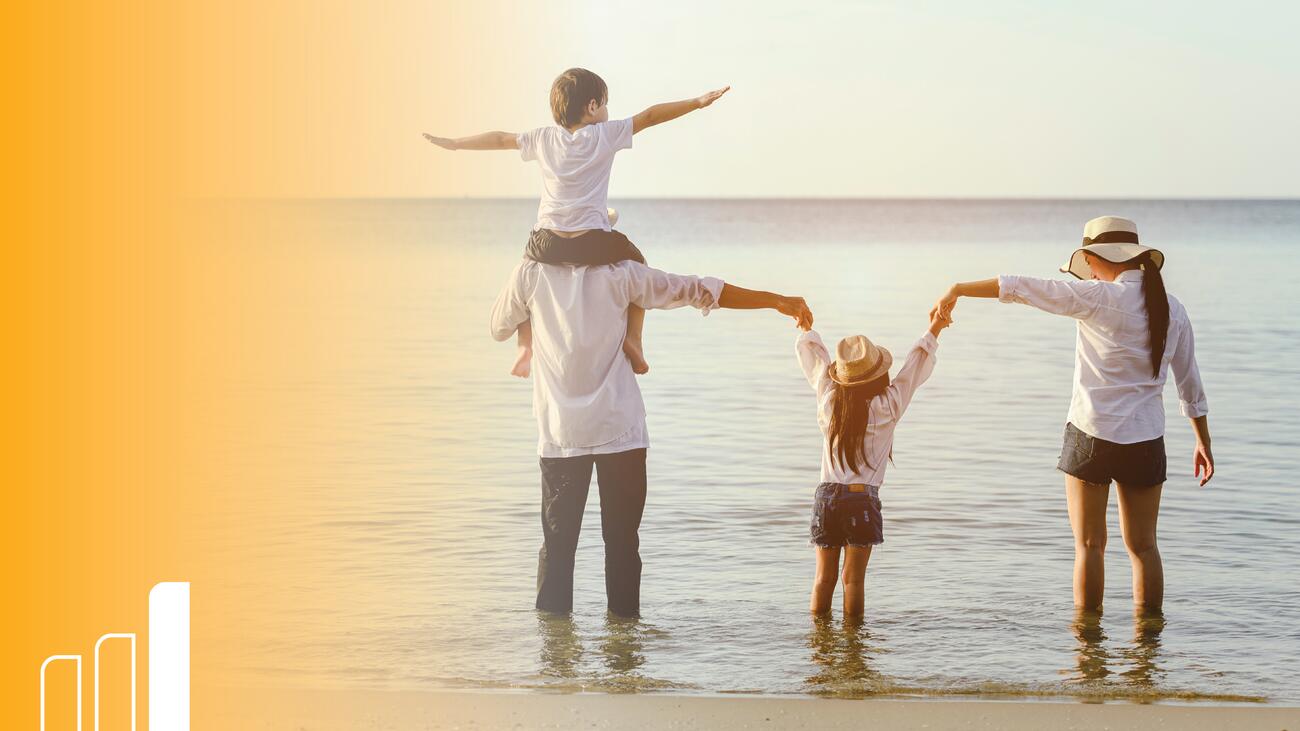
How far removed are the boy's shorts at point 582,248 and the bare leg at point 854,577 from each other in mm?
1358

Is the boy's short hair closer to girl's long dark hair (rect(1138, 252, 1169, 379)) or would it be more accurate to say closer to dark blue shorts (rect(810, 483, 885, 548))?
dark blue shorts (rect(810, 483, 885, 548))

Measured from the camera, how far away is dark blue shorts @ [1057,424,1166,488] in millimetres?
5574

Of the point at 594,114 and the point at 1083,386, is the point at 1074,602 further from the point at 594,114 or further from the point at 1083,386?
the point at 594,114

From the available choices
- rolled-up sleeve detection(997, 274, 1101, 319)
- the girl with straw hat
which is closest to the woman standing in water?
rolled-up sleeve detection(997, 274, 1101, 319)

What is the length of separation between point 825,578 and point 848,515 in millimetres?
374

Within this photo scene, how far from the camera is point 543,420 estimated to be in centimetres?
562

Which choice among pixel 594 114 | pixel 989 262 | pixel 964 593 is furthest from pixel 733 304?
pixel 989 262

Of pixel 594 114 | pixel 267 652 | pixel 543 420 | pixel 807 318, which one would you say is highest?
pixel 594 114

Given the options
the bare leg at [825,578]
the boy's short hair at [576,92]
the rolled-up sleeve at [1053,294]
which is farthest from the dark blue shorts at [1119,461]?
the boy's short hair at [576,92]

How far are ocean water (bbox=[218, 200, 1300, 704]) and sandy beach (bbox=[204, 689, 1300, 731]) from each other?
0.86ft

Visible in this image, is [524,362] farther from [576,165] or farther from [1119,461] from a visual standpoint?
[1119,461]

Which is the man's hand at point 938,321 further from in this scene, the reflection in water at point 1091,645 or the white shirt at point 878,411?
the reflection in water at point 1091,645

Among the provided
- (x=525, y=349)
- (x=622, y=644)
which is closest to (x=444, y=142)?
(x=525, y=349)

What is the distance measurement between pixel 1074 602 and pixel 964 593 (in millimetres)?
474
